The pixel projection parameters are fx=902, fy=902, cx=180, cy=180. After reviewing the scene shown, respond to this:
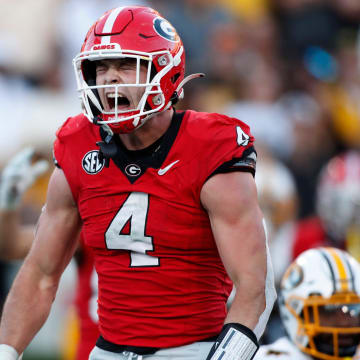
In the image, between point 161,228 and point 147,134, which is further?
point 147,134

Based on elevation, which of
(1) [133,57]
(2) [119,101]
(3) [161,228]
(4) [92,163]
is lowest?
(3) [161,228]

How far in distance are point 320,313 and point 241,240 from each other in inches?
45.2

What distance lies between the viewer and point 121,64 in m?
3.67

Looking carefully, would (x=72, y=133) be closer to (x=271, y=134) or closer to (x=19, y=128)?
(x=19, y=128)

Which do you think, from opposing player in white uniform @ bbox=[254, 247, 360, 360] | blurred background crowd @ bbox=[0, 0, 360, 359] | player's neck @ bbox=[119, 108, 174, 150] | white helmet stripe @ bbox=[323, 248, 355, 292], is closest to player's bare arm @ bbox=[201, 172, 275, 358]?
player's neck @ bbox=[119, 108, 174, 150]

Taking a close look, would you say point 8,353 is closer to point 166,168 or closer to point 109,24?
point 166,168

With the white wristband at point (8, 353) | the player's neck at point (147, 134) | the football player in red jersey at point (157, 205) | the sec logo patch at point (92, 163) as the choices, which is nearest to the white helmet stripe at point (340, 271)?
the football player in red jersey at point (157, 205)

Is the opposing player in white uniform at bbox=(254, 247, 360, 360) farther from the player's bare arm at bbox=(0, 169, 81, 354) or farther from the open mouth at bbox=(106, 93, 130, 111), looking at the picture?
the open mouth at bbox=(106, 93, 130, 111)

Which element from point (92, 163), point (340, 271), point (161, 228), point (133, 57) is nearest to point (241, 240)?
point (161, 228)

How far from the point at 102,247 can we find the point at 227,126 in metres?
0.72

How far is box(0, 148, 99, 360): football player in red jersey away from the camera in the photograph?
4.82 metres

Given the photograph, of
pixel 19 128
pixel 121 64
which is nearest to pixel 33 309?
pixel 121 64

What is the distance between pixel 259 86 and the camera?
10.0 meters

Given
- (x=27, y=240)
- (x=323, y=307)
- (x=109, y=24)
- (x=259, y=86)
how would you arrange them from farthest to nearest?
(x=259, y=86), (x=27, y=240), (x=323, y=307), (x=109, y=24)
